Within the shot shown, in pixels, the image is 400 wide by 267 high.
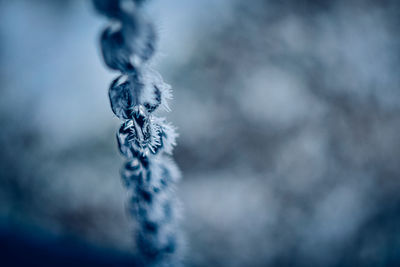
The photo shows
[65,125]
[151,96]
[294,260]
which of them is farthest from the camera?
[65,125]

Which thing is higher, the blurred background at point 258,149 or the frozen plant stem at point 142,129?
the blurred background at point 258,149

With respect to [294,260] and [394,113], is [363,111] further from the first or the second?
[294,260]

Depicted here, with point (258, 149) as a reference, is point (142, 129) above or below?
below

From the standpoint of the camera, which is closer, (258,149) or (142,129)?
(142,129)

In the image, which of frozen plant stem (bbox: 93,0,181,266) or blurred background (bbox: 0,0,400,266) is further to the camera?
blurred background (bbox: 0,0,400,266)

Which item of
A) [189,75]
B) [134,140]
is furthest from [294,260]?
[134,140]
